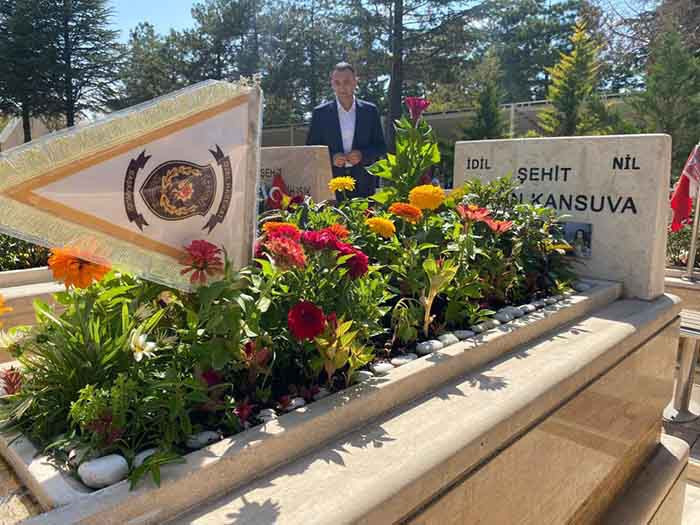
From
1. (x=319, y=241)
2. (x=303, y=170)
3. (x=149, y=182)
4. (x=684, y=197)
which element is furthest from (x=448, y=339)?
(x=684, y=197)

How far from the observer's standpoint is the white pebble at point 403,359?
2.13m

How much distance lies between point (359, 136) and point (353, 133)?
0.07m

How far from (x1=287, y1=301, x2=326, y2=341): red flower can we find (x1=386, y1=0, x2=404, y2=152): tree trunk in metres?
22.4

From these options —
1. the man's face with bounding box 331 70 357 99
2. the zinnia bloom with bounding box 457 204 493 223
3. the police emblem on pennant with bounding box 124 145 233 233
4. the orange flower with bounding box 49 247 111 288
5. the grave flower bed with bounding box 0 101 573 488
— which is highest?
the man's face with bounding box 331 70 357 99

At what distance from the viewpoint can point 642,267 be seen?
3557 millimetres

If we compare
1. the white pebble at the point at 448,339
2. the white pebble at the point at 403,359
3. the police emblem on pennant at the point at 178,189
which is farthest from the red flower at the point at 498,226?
the police emblem on pennant at the point at 178,189

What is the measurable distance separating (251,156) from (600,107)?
2476 cm

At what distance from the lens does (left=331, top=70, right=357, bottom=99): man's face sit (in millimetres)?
4672

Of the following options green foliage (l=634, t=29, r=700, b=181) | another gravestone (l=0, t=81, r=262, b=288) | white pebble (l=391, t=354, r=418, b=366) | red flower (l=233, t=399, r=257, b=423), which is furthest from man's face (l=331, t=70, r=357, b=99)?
green foliage (l=634, t=29, r=700, b=181)

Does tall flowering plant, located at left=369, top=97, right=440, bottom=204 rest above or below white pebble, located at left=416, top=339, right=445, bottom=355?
above

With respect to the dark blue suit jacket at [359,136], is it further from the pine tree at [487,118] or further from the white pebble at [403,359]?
the pine tree at [487,118]

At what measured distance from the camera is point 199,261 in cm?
171

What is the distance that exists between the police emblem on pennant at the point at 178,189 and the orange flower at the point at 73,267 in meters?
0.17

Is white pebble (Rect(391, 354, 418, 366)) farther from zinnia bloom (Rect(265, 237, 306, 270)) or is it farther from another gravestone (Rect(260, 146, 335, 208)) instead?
another gravestone (Rect(260, 146, 335, 208))
